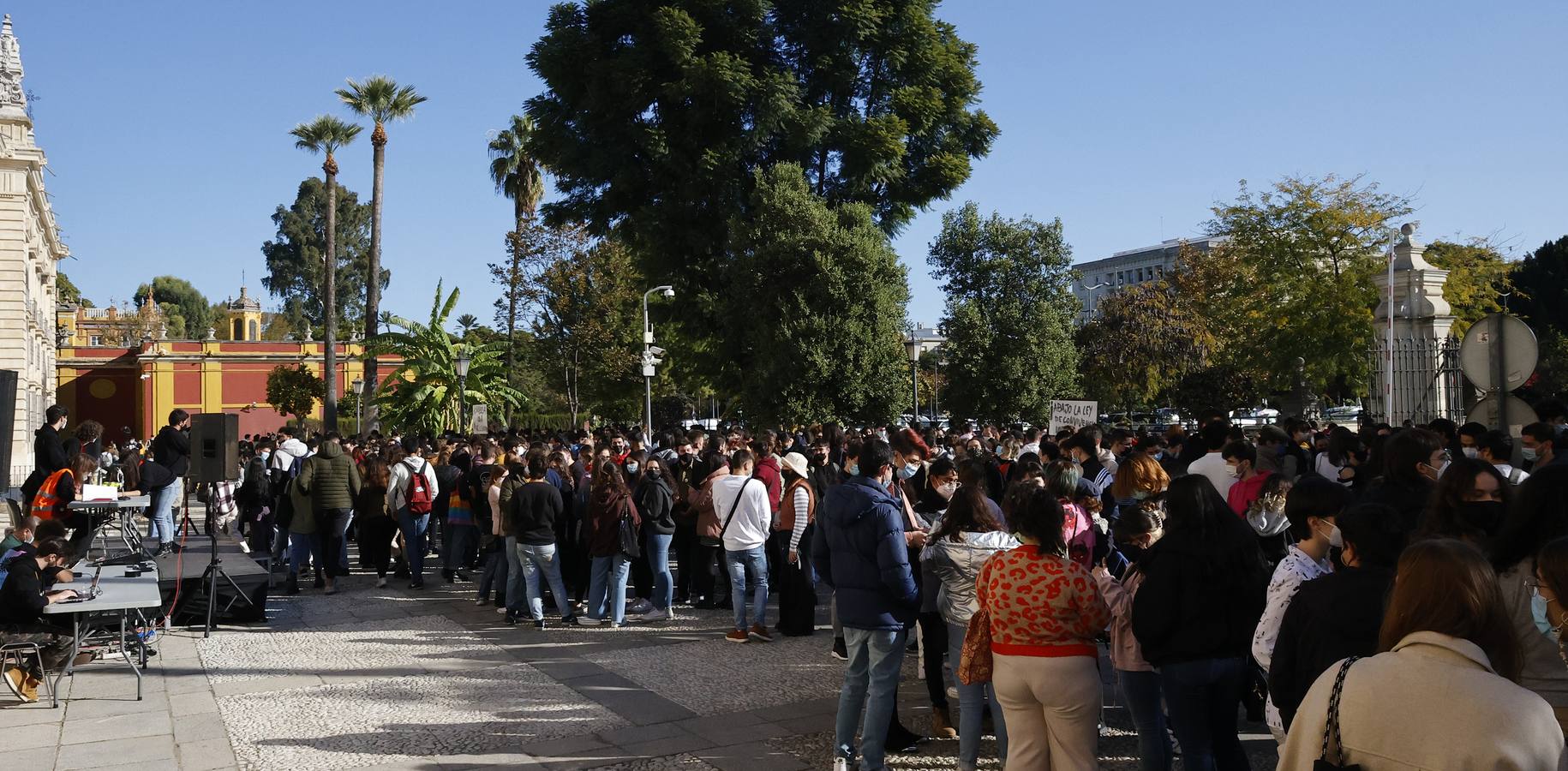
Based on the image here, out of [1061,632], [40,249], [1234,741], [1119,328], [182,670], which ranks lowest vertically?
[182,670]

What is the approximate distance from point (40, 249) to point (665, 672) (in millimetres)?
45760

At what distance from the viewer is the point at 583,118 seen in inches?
1052

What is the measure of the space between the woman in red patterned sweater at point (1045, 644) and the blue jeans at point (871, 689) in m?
1.24

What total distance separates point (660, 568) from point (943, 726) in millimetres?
4931

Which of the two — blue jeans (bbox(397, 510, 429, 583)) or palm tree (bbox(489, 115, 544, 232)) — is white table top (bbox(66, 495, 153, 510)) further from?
palm tree (bbox(489, 115, 544, 232))

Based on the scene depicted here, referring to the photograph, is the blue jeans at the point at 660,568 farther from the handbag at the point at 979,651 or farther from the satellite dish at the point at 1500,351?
the satellite dish at the point at 1500,351

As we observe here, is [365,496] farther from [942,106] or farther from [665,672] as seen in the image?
[942,106]

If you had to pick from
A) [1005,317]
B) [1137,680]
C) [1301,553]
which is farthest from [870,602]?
[1005,317]

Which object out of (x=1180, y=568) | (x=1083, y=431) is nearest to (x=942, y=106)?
(x=1083, y=431)

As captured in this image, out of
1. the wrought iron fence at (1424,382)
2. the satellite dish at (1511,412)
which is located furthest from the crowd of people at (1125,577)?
the wrought iron fence at (1424,382)

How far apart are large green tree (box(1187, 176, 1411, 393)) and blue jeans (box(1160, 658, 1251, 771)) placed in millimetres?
26000

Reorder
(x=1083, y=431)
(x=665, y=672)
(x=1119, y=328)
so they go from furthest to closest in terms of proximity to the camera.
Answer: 1. (x=1119, y=328)
2. (x=1083, y=431)
3. (x=665, y=672)

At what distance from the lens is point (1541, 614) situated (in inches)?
149

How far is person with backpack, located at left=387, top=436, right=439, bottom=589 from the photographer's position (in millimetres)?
13805
